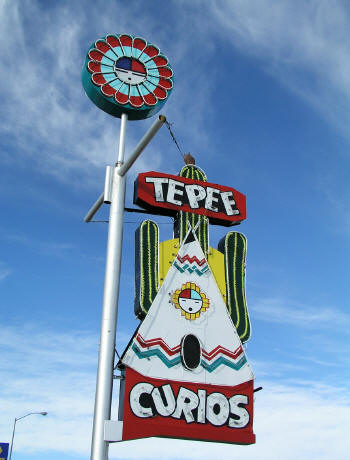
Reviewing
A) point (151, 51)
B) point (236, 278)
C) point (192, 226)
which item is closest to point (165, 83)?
point (151, 51)

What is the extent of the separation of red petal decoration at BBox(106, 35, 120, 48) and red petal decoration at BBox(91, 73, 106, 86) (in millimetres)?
1320

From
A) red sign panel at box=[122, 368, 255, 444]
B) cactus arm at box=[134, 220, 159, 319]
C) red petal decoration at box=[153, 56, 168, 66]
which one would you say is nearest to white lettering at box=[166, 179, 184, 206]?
cactus arm at box=[134, 220, 159, 319]

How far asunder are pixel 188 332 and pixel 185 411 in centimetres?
208

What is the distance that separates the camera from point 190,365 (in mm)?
14328

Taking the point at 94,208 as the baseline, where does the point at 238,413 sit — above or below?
below


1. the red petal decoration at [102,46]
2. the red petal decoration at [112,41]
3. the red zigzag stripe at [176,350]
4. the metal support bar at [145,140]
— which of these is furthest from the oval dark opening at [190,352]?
the red petal decoration at [112,41]

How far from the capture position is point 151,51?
17438 millimetres

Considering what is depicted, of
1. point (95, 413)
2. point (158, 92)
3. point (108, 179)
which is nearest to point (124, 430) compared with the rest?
point (95, 413)

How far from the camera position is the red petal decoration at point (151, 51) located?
17.4m

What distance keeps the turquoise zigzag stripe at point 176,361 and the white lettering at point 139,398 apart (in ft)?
2.43

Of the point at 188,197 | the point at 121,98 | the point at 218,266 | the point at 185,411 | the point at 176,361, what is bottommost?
the point at 185,411

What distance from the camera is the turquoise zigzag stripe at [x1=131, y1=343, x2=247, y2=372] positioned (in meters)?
14.0

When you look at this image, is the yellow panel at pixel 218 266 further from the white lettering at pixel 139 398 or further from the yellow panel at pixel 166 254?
the white lettering at pixel 139 398

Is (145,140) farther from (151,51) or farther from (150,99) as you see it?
(151,51)
